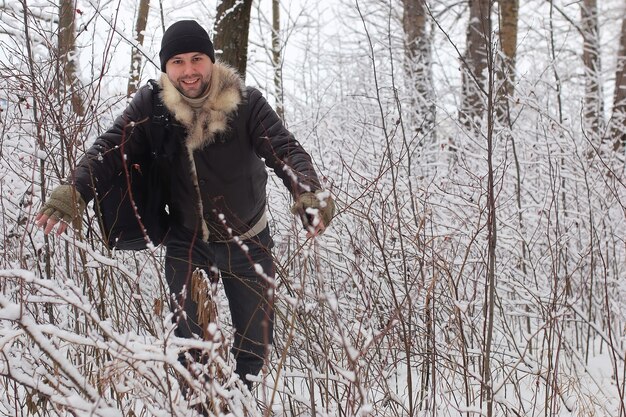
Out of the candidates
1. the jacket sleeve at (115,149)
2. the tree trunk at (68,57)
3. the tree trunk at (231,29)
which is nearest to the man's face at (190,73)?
the jacket sleeve at (115,149)

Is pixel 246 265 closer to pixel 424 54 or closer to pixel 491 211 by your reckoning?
pixel 491 211

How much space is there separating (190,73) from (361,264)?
1.36m

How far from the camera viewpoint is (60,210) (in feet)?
8.38

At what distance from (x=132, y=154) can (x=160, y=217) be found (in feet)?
0.98

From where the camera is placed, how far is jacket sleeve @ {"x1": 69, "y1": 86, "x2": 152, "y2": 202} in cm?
276

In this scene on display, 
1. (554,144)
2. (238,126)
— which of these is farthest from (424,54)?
A: (238,126)

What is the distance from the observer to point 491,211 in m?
2.40

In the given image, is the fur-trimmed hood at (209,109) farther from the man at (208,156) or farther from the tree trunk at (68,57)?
the tree trunk at (68,57)

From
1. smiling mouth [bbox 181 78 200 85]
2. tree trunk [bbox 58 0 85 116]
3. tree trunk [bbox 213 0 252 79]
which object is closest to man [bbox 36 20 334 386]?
smiling mouth [bbox 181 78 200 85]

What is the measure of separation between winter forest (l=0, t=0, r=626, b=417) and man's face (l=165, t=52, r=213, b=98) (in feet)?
1.09

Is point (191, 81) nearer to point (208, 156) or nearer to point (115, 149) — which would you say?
point (208, 156)

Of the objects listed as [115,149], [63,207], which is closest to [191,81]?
[115,149]

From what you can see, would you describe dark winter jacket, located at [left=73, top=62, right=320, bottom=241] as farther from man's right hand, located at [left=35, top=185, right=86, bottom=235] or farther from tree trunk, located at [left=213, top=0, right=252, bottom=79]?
tree trunk, located at [left=213, top=0, right=252, bottom=79]

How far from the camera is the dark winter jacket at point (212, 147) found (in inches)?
116
